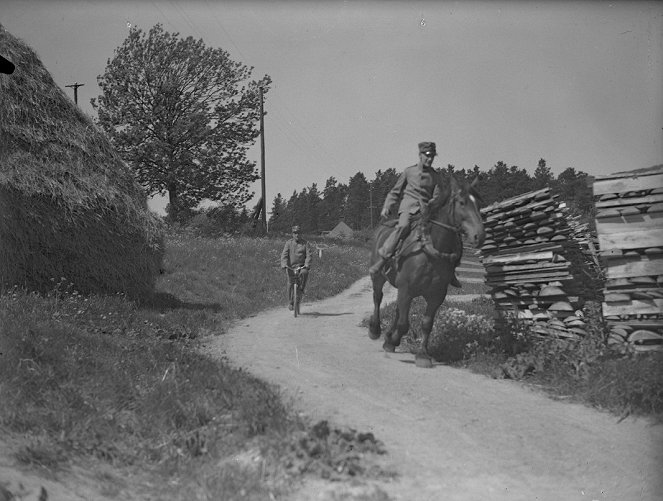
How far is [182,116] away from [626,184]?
8626 millimetres

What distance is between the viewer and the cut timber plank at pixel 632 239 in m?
7.34

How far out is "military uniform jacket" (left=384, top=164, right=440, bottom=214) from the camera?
27.2 ft

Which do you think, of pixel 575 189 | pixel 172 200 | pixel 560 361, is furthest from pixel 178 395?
pixel 575 189

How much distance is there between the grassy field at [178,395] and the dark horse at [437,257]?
2.91 feet

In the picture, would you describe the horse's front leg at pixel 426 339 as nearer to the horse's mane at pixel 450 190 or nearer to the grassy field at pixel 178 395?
the grassy field at pixel 178 395

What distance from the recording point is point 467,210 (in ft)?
25.1

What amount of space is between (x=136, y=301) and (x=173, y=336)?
2.25 m

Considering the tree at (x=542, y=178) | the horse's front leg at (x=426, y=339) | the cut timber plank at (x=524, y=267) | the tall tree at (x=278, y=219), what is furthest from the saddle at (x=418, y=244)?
the tall tree at (x=278, y=219)

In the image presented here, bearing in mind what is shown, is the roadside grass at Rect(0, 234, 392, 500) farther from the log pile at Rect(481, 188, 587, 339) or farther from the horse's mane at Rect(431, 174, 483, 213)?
the log pile at Rect(481, 188, 587, 339)

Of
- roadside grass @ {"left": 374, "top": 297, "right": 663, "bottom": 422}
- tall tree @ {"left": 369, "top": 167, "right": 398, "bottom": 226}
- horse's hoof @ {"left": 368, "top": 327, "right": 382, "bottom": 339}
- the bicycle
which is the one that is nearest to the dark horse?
roadside grass @ {"left": 374, "top": 297, "right": 663, "bottom": 422}

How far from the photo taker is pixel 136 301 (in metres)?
11.7

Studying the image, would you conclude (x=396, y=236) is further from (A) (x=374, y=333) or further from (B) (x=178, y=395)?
(B) (x=178, y=395)

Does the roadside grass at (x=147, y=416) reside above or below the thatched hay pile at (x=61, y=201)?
below

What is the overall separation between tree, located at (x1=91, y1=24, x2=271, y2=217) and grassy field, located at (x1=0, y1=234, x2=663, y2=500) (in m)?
3.59
